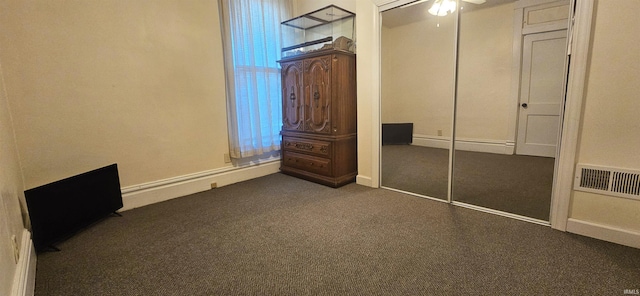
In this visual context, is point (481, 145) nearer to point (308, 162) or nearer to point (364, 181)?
point (364, 181)

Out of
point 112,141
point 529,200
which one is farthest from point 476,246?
point 112,141

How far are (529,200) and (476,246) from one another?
1215 millimetres

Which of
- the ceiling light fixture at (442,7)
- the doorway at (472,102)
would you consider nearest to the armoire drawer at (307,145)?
the doorway at (472,102)

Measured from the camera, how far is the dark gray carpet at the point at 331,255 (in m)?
1.58

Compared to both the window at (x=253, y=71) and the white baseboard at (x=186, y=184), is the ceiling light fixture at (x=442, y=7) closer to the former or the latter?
the window at (x=253, y=71)

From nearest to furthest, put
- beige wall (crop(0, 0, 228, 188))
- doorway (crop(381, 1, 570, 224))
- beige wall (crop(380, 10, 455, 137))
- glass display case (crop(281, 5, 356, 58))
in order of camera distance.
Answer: beige wall (crop(0, 0, 228, 188)), doorway (crop(381, 1, 570, 224)), glass display case (crop(281, 5, 356, 58)), beige wall (crop(380, 10, 455, 137))

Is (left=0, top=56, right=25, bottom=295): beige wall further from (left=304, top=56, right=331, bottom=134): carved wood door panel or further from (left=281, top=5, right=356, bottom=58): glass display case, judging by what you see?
(left=281, top=5, right=356, bottom=58): glass display case

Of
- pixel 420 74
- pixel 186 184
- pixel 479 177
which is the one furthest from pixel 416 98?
pixel 186 184

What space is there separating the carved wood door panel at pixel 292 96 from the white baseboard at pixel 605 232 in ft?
9.24

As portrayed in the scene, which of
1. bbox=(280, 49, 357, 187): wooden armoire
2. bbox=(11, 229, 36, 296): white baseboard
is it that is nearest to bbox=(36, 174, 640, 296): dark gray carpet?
bbox=(11, 229, 36, 296): white baseboard

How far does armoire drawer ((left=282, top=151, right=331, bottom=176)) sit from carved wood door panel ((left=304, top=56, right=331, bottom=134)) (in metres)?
0.37

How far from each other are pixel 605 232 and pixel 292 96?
10.6 feet

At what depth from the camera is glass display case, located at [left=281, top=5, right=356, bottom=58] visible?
340cm

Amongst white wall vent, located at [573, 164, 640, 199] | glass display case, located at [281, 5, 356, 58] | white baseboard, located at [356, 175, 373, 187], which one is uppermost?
glass display case, located at [281, 5, 356, 58]
